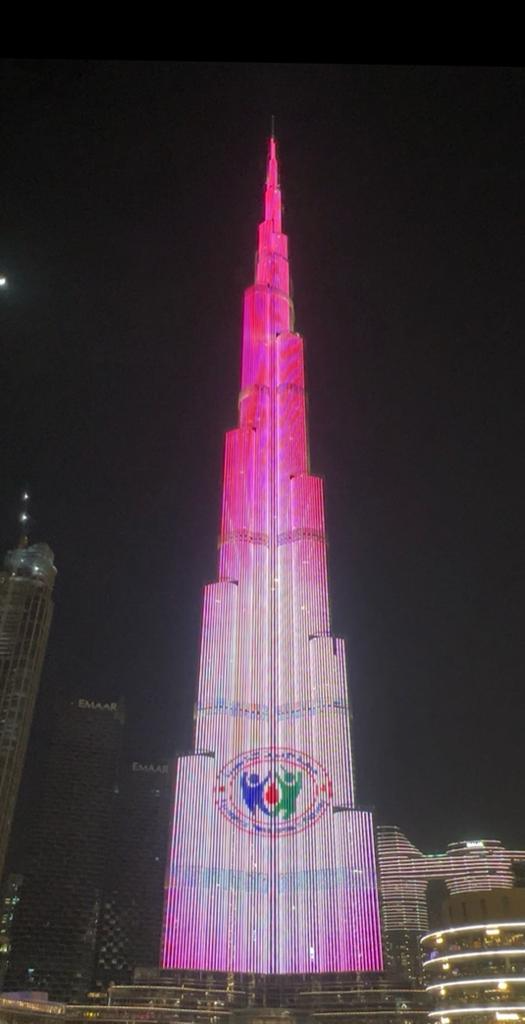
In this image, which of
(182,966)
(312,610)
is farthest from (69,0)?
(312,610)

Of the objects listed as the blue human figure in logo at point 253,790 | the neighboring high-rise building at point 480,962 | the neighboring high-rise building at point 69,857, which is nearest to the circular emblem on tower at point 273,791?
the blue human figure in logo at point 253,790

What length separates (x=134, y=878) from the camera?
84500 mm

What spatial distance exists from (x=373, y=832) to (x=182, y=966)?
10.0m

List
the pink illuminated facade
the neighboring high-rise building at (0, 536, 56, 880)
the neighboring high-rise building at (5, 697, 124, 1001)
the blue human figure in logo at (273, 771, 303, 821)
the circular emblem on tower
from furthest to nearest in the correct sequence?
the neighboring high-rise building at (5, 697, 124, 1001)
the neighboring high-rise building at (0, 536, 56, 880)
the blue human figure in logo at (273, 771, 303, 821)
the circular emblem on tower
the pink illuminated facade

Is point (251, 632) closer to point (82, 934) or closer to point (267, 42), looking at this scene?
point (267, 42)

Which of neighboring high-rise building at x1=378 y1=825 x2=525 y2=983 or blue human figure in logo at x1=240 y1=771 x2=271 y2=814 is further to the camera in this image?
neighboring high-rise building at x1=378 y1=825 x2=525 y2=983

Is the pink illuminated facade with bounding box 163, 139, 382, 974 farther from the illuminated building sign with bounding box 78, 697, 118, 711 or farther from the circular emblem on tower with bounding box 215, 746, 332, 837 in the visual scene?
the illuminated building sign with bounding box 78, 697, 118, 711

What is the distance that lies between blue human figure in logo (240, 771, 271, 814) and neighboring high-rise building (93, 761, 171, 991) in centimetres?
4710

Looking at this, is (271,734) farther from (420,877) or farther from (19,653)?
(420,877)

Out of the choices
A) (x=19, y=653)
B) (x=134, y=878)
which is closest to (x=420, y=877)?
(x=134, y=878)

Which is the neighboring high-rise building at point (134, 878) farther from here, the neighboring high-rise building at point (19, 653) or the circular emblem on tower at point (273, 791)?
the circular emblem on tower at point (273, 791)

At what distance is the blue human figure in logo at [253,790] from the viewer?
3772 centimetres

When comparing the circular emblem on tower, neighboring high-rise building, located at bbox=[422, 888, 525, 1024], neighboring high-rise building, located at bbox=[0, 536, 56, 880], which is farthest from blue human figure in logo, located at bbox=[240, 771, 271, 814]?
neighboring high-rise building, located at bbox=[0, 536, 56, 880]

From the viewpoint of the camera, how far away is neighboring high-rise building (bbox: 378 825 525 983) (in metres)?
79.5
